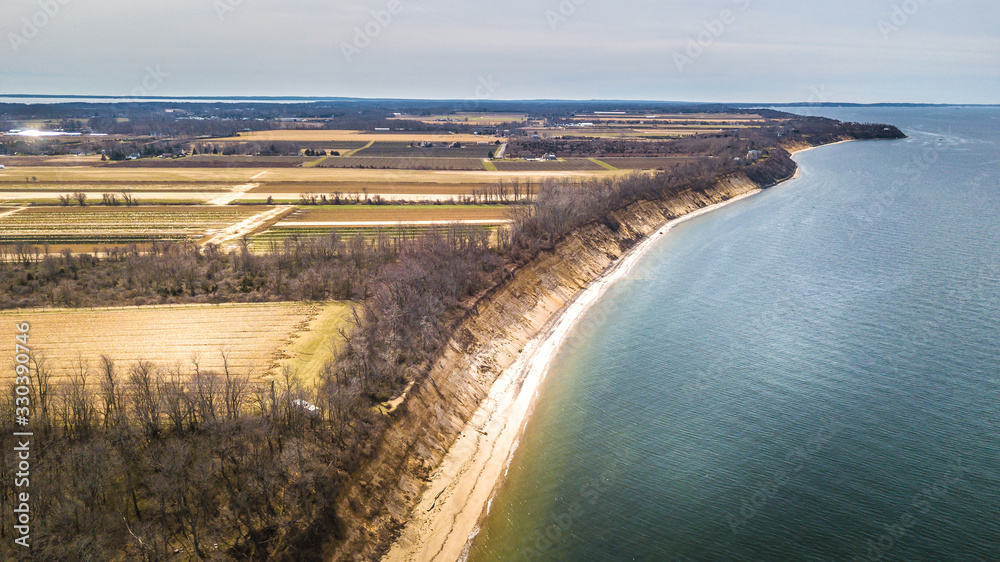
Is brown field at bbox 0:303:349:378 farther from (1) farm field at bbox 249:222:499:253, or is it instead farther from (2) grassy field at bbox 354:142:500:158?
(2) grassy field at bbox 354:142:500:158

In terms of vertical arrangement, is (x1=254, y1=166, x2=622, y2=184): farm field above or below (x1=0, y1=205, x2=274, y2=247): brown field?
above

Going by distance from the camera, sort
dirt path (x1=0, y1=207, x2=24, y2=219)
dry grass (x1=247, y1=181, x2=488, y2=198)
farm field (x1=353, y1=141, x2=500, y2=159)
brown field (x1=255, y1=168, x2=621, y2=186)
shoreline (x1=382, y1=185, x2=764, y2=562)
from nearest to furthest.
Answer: shoreline (x1=382, y1=185, x2=764, y2=562) < dirt path (x1=0, y1=207, x2=24, y2=219) < dry grass (x1=247, y1=181, x2=488, y2=198) < brown field (x1=255, y1=168, x2=621, y2=186) < farm field (x1=353, y1=141, x2=500, y2=159)

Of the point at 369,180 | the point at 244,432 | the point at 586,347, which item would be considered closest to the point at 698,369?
the point at 586,347

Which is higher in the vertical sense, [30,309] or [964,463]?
[30,309]

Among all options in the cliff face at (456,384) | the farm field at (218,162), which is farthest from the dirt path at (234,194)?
the cliff face at (456,384)

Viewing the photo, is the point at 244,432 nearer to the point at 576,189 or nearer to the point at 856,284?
the point at 856,284

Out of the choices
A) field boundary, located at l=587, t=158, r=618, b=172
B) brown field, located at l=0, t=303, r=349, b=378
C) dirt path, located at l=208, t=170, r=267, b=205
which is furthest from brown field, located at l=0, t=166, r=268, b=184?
field boundary, located at l=587, t=158, r=618, b=172
